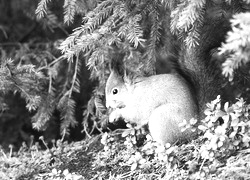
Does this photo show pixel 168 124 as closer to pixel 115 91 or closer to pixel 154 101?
pixel 154 101

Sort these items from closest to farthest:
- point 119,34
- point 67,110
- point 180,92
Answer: point 119,34, point 180,92, point 67,110

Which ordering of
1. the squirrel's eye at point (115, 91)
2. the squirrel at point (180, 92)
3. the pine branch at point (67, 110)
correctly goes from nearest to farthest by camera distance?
the squirrel at point (180, 92), the squirrel's eye at point (115, 91), the pine branch at point (67, 110)

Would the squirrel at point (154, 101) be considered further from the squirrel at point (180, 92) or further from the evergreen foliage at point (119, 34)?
the evergreen foliage at point (119, 34)

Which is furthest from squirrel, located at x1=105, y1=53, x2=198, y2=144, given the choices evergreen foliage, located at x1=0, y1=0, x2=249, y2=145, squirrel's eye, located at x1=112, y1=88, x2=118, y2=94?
evergreen foliage, located at x1=0, y1=0, x2=249, y2=145

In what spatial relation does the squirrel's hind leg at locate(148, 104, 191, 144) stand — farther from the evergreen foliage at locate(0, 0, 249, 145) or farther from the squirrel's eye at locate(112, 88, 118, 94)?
the squirrel's eye at locate(112, 88, 118, 94)

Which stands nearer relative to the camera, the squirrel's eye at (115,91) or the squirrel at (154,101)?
the squirrel at (154,101)

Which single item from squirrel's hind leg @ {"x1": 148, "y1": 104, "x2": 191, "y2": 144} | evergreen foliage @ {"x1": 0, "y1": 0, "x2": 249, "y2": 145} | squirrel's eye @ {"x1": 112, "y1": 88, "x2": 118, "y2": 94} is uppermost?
evergreen foliage @ {"x1": 0, "y1": 0, "x2": 249, "y2": 145}

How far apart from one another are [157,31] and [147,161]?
657 millimetres

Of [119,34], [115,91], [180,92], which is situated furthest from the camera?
[115,91]

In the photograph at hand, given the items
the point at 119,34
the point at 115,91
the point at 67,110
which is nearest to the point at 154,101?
the point at 115,91

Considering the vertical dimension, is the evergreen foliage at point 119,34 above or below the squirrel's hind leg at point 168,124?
above

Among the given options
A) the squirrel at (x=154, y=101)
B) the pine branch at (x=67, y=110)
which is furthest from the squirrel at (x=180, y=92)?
the pine branch at (x=67, y=110)

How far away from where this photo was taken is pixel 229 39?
50.0 inches

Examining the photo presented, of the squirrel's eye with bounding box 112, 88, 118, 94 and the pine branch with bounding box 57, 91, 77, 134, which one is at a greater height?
the squirrel's eye with bounding box 112, 88, 118, 94
